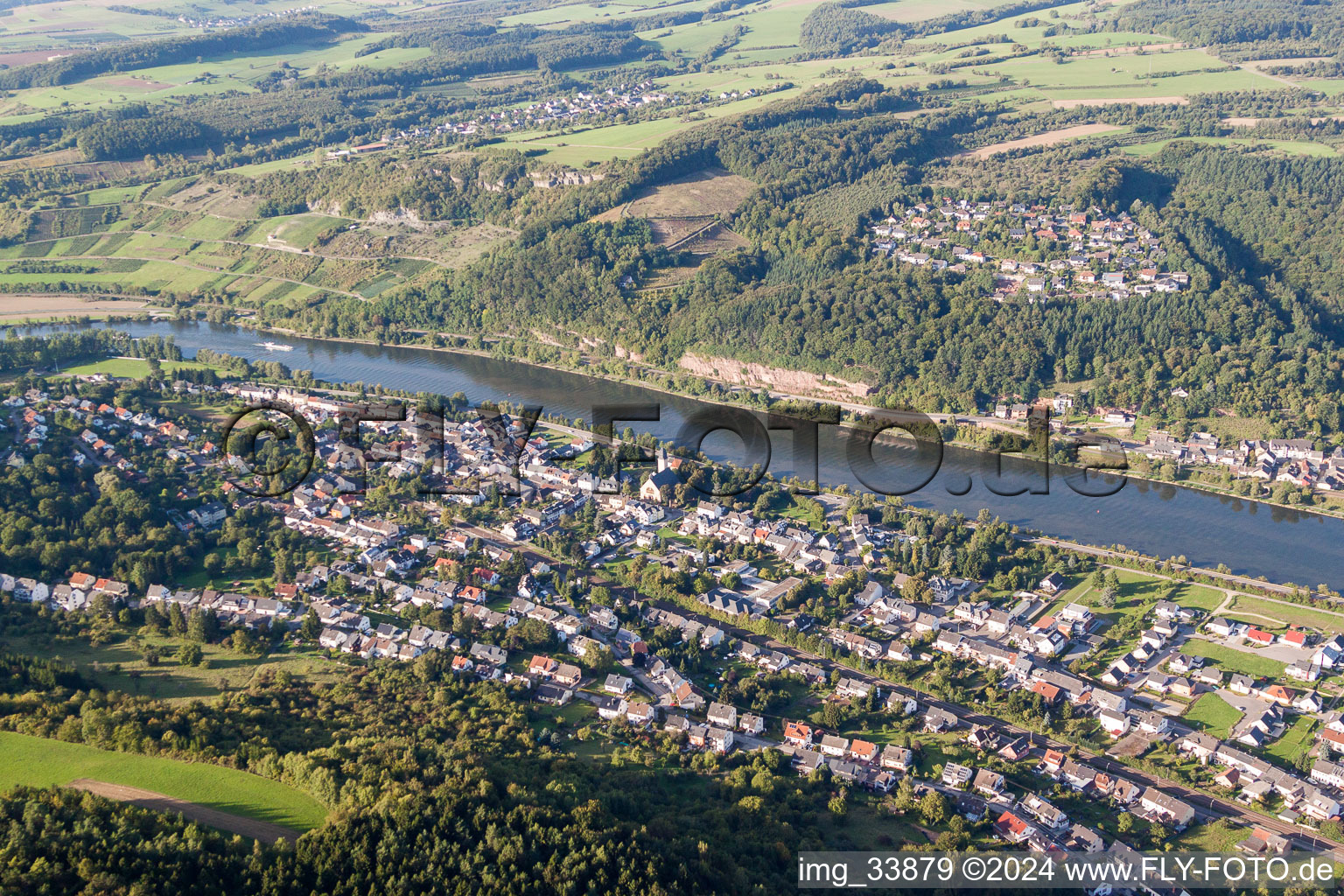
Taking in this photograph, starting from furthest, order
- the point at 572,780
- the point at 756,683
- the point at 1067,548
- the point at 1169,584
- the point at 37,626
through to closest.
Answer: the point at 1067,548, the point at 1169,584, the point at 37,626, the point at 756,683, the point at 572,780

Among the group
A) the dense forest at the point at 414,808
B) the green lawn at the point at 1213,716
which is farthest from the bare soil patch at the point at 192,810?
the green lawn at the point at 1213,716

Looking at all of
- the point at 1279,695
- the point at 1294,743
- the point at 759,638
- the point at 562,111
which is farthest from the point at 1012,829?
the point at 562,111

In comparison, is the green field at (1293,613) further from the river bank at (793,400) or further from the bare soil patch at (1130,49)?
the bare soil patch at (1130,49)

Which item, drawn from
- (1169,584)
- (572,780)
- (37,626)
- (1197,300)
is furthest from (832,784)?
(1197,300)

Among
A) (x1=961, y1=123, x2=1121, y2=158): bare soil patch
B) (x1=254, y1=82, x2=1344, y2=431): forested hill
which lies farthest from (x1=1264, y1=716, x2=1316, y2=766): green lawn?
(x1=961, y1=123, x2=1121, y2=158): bare soil patch

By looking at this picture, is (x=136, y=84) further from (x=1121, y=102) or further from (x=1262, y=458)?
(x=1262, y=458)

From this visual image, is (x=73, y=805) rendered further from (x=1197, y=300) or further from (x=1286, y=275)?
(x=1286, y=275)
